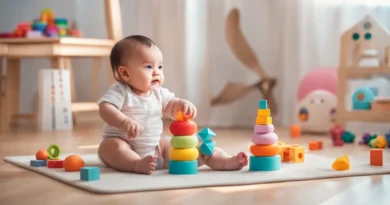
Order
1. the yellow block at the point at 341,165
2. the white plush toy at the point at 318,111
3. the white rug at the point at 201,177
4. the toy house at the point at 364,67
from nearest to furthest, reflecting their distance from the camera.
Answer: the white rug at the point at 201,177, the yellow block at the point at 341,165, the toy house at the point at 364,67, the white plush toy at the point at 318,111

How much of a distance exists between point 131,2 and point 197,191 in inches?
90.5

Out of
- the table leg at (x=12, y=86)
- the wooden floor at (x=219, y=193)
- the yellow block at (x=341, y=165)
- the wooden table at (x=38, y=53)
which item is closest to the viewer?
the wooden floor at (x=219, y=193)

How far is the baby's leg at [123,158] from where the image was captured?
56.6 inches

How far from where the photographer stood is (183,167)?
145 centimetres

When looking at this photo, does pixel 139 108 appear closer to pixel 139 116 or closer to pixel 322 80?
pixel 139 116

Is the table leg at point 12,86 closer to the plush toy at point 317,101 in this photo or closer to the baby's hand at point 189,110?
the plush toy at point 317,101

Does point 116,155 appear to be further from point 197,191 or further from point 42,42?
point 42,42

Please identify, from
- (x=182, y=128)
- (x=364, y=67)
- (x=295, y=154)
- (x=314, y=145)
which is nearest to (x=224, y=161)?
(x=182, y=128)

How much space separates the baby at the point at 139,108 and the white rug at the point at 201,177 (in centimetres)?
4

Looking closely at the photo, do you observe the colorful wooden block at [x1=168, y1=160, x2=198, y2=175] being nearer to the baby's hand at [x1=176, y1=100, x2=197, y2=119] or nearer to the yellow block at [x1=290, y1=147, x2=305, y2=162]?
the baby's hand at [x1=176, y1=100, x2=197, y2=119]

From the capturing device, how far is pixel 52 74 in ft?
9.41

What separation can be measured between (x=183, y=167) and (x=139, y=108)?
0.22 meters

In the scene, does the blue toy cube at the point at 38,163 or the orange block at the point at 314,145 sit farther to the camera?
the orange block at the point at 314,145

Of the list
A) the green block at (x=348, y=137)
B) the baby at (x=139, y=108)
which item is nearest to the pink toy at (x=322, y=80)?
the green block at (x=348, y=137)
